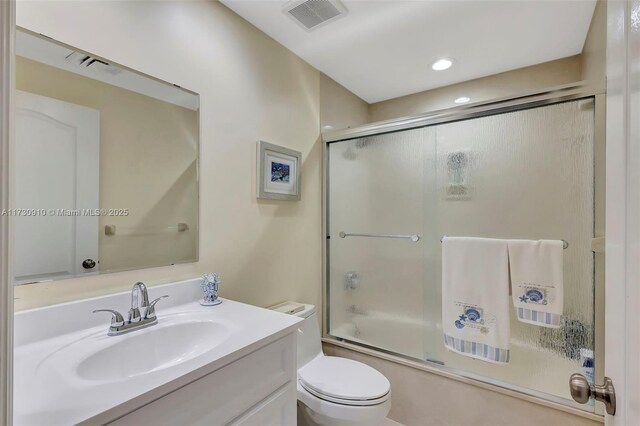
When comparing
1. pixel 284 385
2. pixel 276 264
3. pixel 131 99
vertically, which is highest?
pixel 131 99

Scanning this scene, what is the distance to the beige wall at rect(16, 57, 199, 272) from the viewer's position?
3.35 ft

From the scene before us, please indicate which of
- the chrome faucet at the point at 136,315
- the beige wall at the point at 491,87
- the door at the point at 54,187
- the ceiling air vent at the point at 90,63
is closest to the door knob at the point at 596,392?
the chrome faucet at the point at 136,315

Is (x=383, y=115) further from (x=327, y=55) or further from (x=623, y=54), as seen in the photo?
(x=623, y=54)

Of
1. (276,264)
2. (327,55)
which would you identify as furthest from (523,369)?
(327,55)

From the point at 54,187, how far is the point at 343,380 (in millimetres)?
1433

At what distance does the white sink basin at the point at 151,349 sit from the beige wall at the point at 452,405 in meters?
1.28

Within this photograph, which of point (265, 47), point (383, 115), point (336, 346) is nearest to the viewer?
point (265, 47)

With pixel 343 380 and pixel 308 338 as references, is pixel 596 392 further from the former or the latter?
pixel 308 338

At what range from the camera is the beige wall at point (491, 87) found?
2035 mm

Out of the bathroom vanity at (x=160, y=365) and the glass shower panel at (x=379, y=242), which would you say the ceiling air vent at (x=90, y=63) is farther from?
the glass shower panel at (x=379, y=242)

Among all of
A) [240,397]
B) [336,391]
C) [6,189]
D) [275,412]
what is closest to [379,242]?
[336,391]

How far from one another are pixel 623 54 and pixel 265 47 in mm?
1631

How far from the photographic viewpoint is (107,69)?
1091mm

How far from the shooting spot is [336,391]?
1390mm
